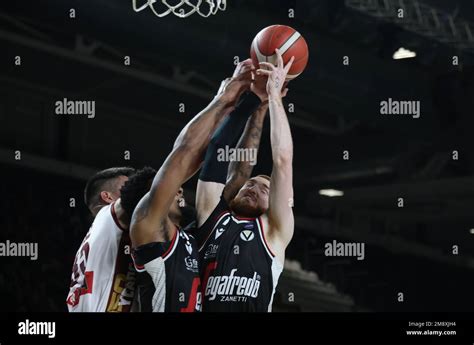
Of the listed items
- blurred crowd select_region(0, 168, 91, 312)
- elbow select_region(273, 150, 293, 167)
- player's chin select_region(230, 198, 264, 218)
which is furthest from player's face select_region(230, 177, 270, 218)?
blurred crowd select_region(0, 168, 91, 312)

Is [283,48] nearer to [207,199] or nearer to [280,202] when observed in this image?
[280,202]

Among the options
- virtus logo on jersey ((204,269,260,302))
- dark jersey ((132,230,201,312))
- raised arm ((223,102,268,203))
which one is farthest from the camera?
raised arm ((223,102,268,203))

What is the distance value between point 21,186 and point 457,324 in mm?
3602

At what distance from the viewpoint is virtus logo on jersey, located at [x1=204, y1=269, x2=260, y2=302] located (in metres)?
5.77

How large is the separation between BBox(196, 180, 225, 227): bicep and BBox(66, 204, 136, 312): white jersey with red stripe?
0.51 metres

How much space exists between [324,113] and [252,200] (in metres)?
1.64

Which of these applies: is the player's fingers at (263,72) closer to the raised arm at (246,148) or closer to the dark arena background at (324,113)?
the raised arm at (246,148)

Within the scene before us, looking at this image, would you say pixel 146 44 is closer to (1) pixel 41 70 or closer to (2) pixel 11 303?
(1) pixel 41 70

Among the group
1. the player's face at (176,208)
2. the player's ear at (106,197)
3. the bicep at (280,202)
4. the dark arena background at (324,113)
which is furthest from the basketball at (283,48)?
the player's ear at (106,197)

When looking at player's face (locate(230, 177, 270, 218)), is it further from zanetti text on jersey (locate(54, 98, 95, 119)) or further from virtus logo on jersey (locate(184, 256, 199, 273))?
zanetti text on jersey (locate(54, 98, 95, 119))

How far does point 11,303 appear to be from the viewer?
7832 mm

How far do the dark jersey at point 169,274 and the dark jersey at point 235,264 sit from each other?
0.11 metres

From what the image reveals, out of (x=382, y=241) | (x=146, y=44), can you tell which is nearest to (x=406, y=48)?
(x=382, y=241)

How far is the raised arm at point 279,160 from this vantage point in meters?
5.86
